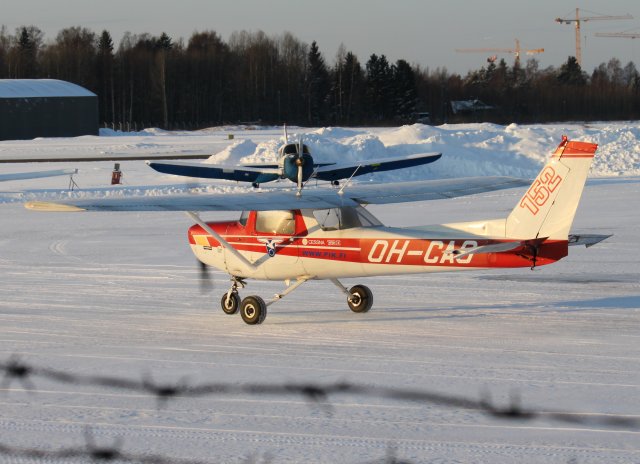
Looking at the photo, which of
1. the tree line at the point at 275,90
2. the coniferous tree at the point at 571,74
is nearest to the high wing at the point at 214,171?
the tree line at the point at 275,90

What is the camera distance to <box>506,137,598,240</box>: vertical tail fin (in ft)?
35.0

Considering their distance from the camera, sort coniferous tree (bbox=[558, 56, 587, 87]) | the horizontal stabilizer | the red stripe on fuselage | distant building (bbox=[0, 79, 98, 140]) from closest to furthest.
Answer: the red stripe on fuselage < the horizontal stabilizer < distant building (bbox=[0, 79, 98, 140]) < coniferous tree (bbox=[558, 56, 587, 87])

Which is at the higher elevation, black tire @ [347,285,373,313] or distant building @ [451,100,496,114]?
distant building @ [451,100,496,114]

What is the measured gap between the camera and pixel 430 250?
11609mm

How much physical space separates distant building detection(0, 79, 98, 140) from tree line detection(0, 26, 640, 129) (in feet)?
→ 52.3

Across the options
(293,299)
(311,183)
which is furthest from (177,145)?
(293,299)

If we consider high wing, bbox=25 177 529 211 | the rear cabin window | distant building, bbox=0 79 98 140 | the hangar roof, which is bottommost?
the rear cabin window

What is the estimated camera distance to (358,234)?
1216 cm

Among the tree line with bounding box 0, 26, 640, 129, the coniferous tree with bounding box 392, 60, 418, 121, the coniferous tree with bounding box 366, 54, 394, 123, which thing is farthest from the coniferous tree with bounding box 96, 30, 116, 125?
the coniferous tree with bounding box 392, 60, 418, 121

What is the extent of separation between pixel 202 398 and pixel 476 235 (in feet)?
13.2

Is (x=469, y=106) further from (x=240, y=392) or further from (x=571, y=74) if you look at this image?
(x=240, y=392)

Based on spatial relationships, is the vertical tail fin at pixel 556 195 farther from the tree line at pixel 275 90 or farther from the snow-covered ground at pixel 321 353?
the tree line at pixel 275 90

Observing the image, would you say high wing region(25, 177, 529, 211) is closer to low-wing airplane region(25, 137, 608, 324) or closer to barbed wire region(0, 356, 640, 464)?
low-wing airplane region(25, 137, 608, 324)

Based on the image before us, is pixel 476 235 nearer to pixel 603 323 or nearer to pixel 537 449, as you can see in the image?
pixel 603 323
